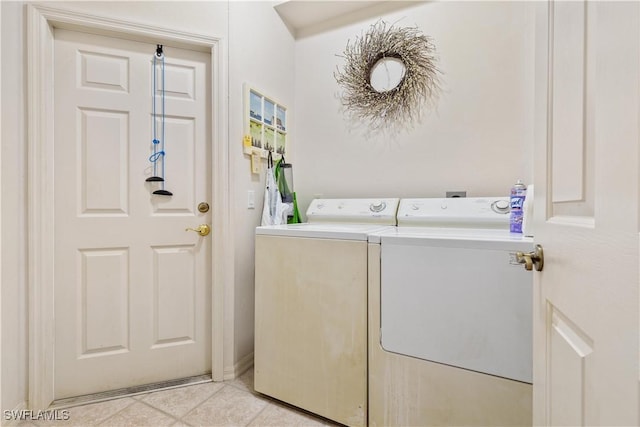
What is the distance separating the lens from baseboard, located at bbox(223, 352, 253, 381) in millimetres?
1770

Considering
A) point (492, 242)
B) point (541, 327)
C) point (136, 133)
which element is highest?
point (136, 133)

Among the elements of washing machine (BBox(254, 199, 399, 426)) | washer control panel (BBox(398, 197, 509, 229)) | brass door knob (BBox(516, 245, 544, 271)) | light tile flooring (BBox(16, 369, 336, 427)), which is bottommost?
light tile flooring (BBox(16, 369, 336, 427))

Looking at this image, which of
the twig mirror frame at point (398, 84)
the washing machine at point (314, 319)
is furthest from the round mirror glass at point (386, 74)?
the washing machine at point (314, 319)

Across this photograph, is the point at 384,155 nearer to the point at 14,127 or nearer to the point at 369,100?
the point at 369,100

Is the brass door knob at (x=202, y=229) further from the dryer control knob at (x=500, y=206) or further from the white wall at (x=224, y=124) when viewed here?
the dryer control knob at (x=500, y=206)

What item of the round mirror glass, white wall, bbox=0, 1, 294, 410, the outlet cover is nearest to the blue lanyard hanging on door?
white wall, bbox=0, 1, 294, 410

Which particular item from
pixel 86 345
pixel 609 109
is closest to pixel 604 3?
pixel 609 109

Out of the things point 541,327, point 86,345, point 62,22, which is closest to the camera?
point 541,327

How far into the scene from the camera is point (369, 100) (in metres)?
2.10

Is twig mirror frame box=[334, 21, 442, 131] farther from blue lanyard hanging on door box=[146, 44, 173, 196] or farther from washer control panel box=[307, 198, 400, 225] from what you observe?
blue lanyard hanging on door box=[146, 44, 173, 196]

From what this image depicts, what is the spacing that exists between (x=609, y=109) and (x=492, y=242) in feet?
2.37

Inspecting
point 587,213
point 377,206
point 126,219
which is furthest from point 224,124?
point 587,213

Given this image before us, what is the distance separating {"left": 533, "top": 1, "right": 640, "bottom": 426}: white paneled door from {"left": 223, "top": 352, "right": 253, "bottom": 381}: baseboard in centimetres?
156

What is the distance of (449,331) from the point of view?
45.1 inches
